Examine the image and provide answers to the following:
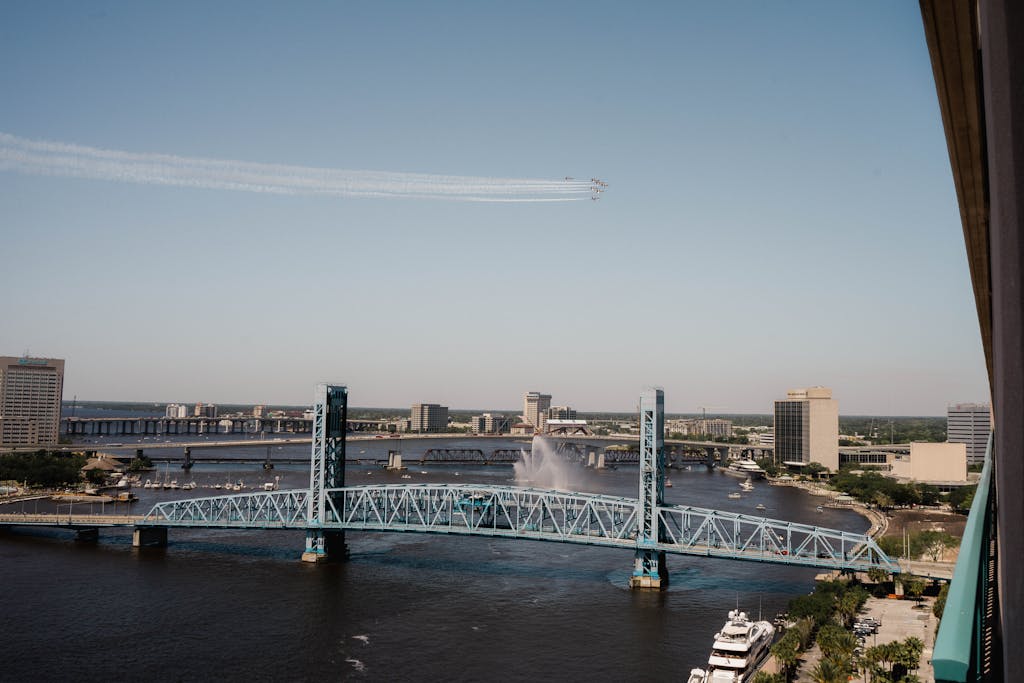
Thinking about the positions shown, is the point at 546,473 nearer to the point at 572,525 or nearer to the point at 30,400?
the point at 572,525

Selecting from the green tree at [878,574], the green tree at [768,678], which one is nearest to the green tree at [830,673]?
the green tree at [768,678]

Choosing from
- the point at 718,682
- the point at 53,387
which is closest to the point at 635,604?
the point at 718,682

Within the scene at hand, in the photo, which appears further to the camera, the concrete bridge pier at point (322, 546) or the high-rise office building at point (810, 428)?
the high-rise office building at point (810, 428)

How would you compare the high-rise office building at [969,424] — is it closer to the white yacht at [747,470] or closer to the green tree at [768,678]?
the white yacht at [747,470]

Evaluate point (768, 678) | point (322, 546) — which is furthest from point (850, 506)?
point (768, 678)

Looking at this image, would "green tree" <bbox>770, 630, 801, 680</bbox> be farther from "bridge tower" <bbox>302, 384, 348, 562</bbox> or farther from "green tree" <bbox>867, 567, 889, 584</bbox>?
"bridge tower" <bbox>302, 384, 348, 562</bbox>

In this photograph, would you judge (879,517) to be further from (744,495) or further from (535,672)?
(535,672)

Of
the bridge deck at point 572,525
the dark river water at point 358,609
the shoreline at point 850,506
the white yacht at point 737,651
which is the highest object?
the bridge deck at point 572,525

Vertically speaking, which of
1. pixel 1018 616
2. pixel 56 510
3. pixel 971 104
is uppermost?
pixel 971 104
